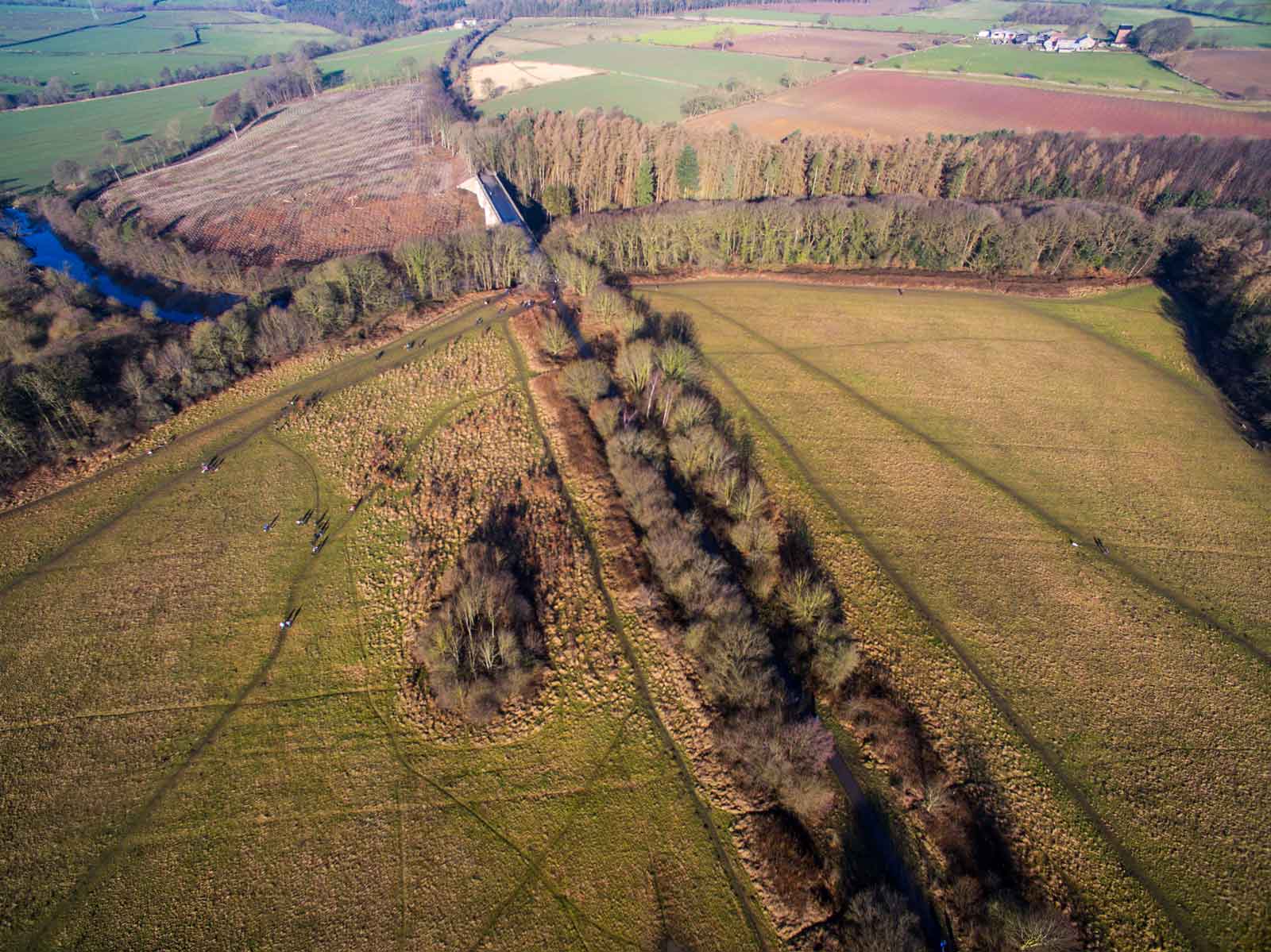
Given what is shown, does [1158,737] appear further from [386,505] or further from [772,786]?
[386,505]

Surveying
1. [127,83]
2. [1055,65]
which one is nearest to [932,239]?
[1055,65]

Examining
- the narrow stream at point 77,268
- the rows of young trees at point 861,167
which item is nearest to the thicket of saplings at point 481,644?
the narrow stream at point 77,268

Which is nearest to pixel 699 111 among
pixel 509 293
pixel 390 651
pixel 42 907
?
pixel 509 293

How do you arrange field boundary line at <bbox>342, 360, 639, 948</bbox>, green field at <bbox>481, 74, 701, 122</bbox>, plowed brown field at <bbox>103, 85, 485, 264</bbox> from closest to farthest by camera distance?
field boundary line at <bbox>342, 360, 639, 948</bbox>, plowed brown field at <bbox>103, 85, 485, 264</bbox>, green field at <bbox>481, 74, 701, 122</bbox>

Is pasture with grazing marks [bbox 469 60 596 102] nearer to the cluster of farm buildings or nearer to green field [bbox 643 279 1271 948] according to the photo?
green field [bbox 643 279 1271 948]

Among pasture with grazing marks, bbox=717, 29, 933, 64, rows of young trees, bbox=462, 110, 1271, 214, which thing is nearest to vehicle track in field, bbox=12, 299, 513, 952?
rows of young trees, bbox=462, 110, 1271, 214

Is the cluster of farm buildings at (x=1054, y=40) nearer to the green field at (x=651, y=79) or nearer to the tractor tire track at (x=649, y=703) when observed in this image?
the green field at (x=651, y=79)
